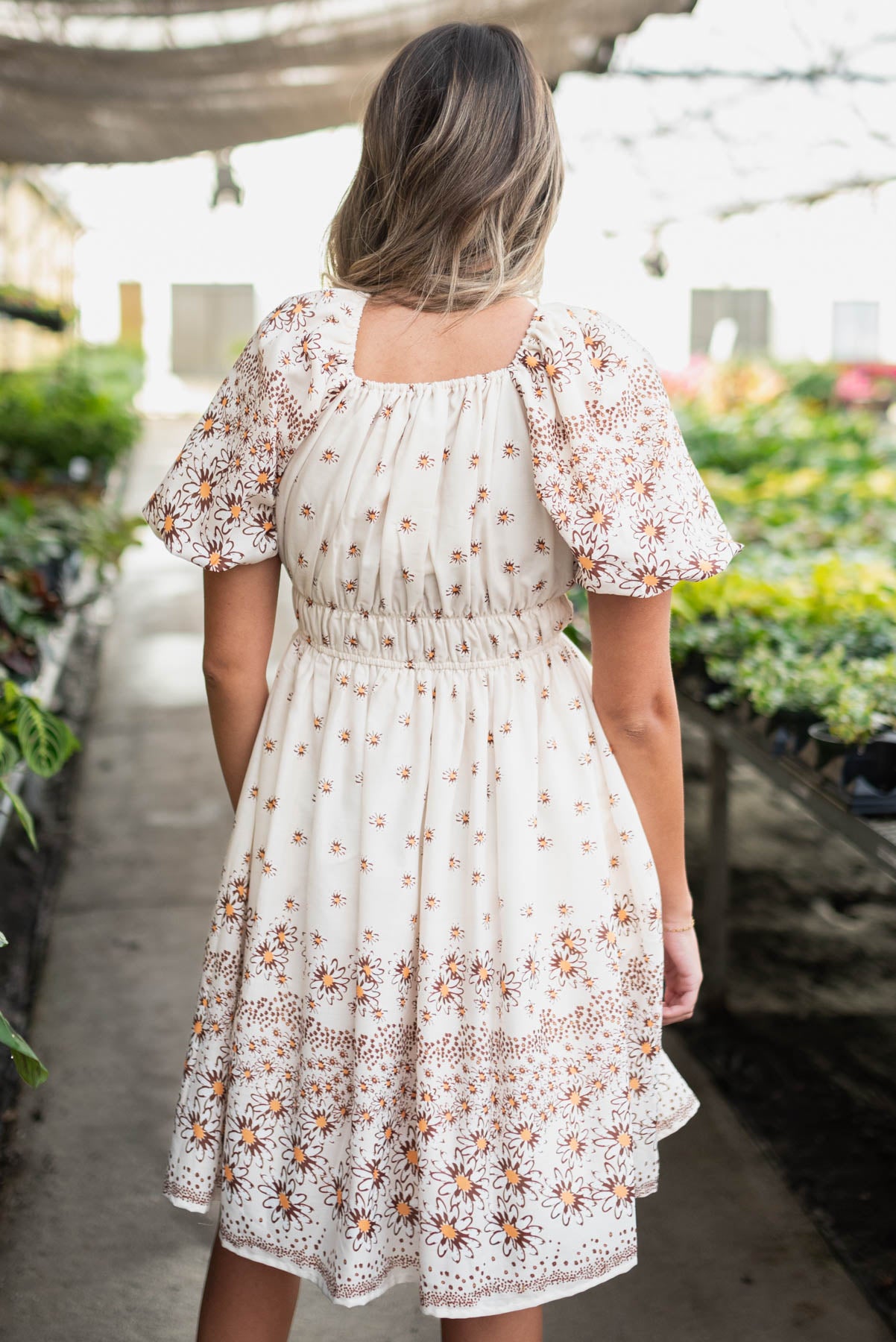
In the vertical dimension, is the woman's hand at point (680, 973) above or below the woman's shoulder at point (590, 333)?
below

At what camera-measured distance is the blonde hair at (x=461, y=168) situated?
A: 1229 mm

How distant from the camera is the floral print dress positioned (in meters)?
1.22

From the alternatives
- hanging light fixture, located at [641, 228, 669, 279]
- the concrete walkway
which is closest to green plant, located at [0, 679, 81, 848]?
the concrete walkway

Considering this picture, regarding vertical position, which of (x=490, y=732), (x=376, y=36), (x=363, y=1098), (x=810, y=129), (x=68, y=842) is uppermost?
(x=810, y=129)

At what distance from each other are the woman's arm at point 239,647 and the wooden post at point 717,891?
1.66 metres

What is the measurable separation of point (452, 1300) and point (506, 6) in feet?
10.2

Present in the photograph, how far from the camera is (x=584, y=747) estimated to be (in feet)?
4.37

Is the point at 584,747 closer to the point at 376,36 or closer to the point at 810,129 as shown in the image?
the point at 376,36

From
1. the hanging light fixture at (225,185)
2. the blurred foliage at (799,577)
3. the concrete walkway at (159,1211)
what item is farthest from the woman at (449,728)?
the hanging light fixture at (225,185)

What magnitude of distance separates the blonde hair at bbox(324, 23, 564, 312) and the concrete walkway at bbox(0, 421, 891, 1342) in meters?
1.62

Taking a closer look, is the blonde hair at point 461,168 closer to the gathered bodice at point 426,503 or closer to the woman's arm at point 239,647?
the gathered bodice at point 426,503

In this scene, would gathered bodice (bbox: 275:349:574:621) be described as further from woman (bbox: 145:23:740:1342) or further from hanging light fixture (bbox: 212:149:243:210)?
hanging light fixture (bbox: 212:149:243:210)

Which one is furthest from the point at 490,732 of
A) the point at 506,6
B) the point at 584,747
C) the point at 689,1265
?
the point at 506,6

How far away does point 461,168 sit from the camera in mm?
1227
